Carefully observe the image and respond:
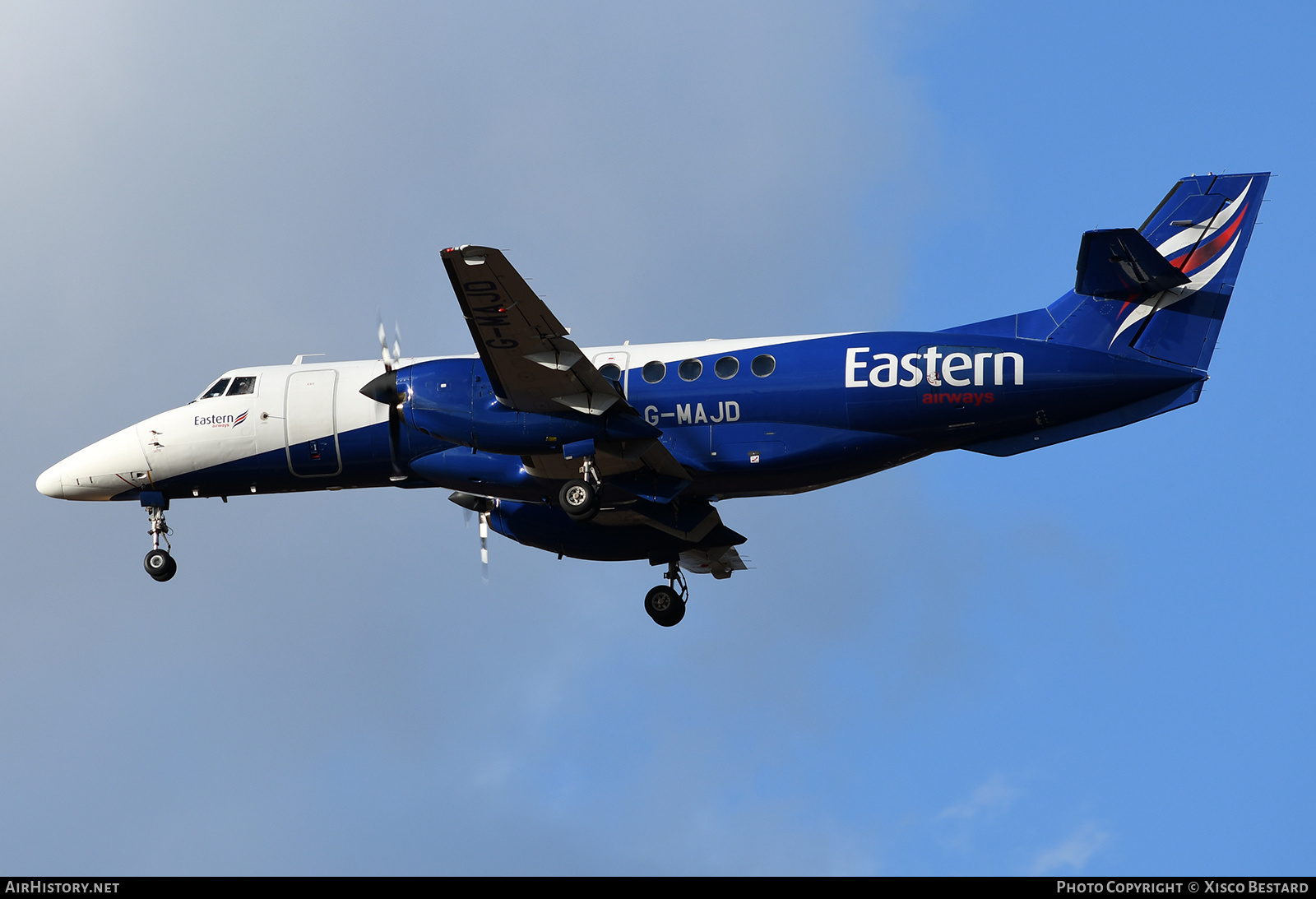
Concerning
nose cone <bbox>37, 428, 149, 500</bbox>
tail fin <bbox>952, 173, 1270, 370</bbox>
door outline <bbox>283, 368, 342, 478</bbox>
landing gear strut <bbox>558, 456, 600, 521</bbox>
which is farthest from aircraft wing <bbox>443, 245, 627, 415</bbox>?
nose cone <bbox>37, 428, 149, 500</bbox>

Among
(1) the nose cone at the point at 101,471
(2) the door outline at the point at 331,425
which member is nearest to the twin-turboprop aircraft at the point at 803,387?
(2) the door outline at the point at 331,425

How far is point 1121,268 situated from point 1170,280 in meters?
0.78

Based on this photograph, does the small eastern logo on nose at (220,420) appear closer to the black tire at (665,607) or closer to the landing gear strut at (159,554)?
the landing gear strut at (159,554)

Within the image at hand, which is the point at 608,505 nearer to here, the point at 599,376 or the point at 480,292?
the point at 599,376

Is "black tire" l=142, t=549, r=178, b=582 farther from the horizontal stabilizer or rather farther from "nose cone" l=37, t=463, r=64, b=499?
the horizontal stabilizer

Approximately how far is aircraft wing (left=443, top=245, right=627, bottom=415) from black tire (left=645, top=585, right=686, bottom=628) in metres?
6.12

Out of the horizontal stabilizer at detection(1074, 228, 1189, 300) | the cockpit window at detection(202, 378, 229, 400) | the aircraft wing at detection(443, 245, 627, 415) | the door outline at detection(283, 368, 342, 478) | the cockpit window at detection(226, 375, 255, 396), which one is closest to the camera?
the aircraft wing at detection(443, 245, 627, 415)

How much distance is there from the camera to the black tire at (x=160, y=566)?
29125 millimetres

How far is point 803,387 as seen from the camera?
25.8 metres

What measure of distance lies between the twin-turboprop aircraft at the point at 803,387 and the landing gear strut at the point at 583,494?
0.03 metres

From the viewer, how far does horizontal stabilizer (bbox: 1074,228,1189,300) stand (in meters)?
24.9

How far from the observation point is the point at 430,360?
27.0m

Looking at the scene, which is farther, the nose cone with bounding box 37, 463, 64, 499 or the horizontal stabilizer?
the nose cone with bounding box 37, 463, 64, 499
